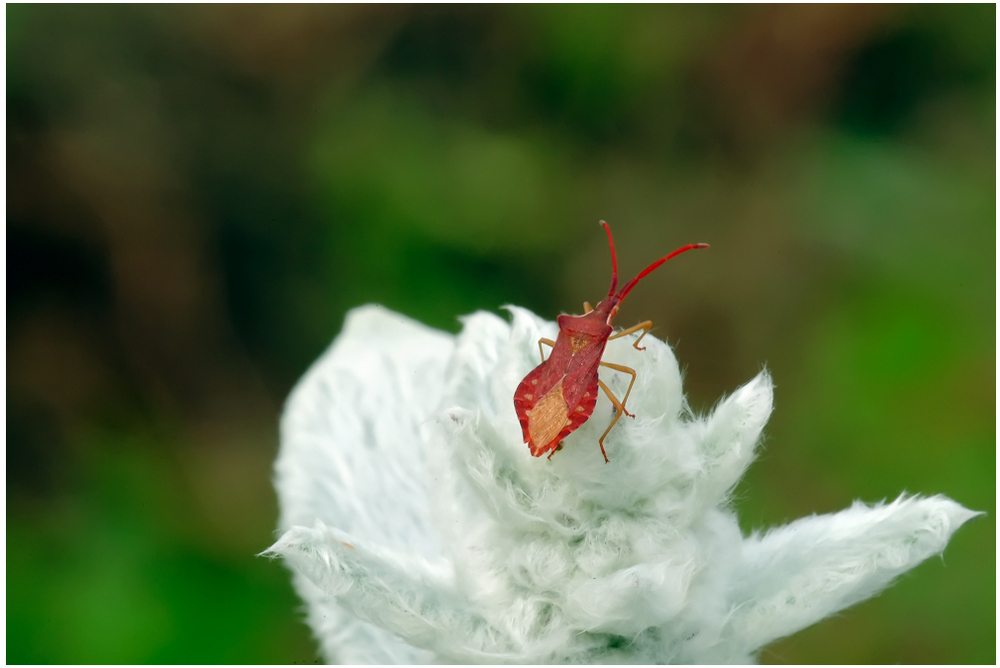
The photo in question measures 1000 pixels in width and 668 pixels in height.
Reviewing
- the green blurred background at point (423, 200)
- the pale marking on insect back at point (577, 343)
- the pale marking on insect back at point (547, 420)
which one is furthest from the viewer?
the green blurred background at point (423, 200)

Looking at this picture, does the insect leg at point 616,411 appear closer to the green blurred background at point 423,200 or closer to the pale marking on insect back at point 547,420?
the pale marking on insect back at point 547,420

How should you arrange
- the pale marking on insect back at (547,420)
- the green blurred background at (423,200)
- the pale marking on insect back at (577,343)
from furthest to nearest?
the green blurred background at (423,200), the pale marking on insect back at (577,343), the pale marking on insect back at (547,420)

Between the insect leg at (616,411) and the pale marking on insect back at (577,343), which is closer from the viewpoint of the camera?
the insect leg at (616,411)

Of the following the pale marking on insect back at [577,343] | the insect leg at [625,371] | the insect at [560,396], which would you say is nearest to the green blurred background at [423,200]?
the pale marking on insect back at [577,343]

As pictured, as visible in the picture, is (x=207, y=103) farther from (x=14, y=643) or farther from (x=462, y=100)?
(x=14, y=643)

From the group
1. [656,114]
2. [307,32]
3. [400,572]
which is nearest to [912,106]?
[656,114]

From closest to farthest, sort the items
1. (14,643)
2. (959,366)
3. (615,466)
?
(615,466) < (14,643) < (959,366)
